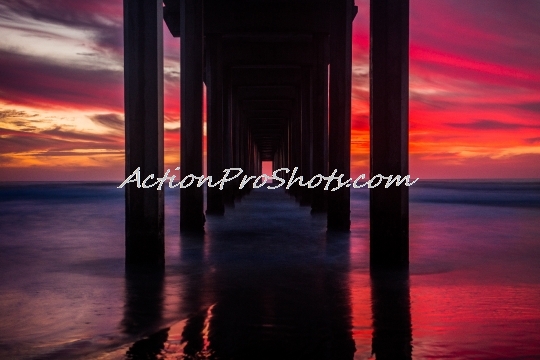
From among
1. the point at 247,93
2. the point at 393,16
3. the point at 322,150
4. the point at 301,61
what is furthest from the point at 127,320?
the point at 247,93

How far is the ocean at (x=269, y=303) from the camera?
4480 mm

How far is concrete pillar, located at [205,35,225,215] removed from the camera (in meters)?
19.2

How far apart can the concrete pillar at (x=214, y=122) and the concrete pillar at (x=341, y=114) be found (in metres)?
5.98

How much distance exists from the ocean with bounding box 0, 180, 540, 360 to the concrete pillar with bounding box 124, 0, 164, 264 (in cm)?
108

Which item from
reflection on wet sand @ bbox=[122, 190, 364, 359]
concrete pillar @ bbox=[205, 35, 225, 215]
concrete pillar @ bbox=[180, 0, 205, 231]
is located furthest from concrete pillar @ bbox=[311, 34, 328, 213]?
reflection on wet sand @ bbox=[122, 190, 364, 359]

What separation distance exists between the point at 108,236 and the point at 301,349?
9.61 metres

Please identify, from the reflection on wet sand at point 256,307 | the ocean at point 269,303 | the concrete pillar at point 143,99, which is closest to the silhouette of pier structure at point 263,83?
the concrete pillar at point 143,99

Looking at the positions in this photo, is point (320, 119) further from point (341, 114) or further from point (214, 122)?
point (341, 114)

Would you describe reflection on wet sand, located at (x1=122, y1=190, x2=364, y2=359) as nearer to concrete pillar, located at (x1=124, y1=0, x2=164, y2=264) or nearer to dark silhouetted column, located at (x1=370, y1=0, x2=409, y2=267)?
dark silhouetted column, located at (x1=370, y1=0, x2=409, y2=267)

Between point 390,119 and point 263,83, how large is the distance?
19.8 metres

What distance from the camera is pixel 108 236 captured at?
13.2 metres

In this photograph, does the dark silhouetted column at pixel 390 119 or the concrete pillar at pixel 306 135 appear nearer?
the dark silhouetted column at pixel 390 119

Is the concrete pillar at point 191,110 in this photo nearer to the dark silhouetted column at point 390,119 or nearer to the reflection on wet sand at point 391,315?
the dark silhouetted column at point 390,119

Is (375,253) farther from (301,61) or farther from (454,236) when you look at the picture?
(301,61)
